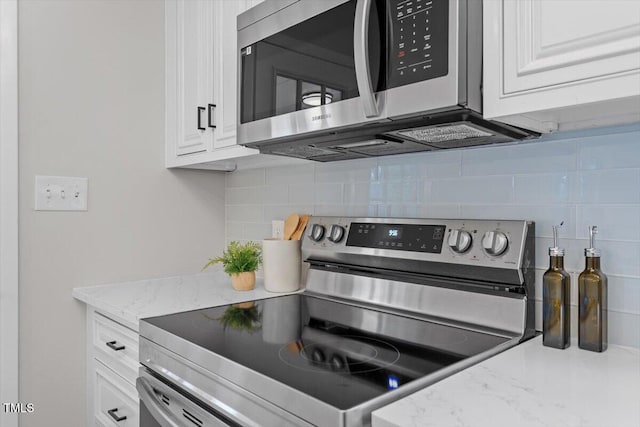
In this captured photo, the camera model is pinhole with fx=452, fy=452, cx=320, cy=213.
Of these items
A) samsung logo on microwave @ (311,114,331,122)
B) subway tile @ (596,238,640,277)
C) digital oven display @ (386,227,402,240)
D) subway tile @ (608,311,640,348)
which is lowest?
subway tile @ (608,311,640,348)

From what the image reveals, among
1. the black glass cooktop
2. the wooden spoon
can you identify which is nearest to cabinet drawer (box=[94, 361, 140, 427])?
the black glass cooktop

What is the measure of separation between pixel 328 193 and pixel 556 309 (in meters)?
0.91

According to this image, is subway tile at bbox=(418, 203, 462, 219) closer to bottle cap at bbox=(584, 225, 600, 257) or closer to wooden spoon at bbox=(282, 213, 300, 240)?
bottle cap at bbox=(584, 225, 600, 257)

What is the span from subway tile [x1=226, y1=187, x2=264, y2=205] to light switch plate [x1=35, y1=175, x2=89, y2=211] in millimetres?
648

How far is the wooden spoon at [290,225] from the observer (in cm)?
174

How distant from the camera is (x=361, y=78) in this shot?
103 cm

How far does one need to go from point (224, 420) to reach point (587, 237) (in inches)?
36.5

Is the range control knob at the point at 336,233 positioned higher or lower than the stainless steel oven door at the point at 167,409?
higher

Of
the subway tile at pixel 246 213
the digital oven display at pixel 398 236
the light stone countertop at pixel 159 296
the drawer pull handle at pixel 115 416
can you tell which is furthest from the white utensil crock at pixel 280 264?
the drawer pull handle at pixel 115 416

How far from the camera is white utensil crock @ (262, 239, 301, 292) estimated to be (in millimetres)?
1651

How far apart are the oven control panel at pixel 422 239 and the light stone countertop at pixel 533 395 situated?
26cm

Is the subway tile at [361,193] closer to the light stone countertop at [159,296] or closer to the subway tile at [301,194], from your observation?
the subway tile at [301,194]

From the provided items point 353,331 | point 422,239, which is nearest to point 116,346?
point 353,331

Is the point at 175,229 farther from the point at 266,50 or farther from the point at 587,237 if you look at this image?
the point at 587,237
